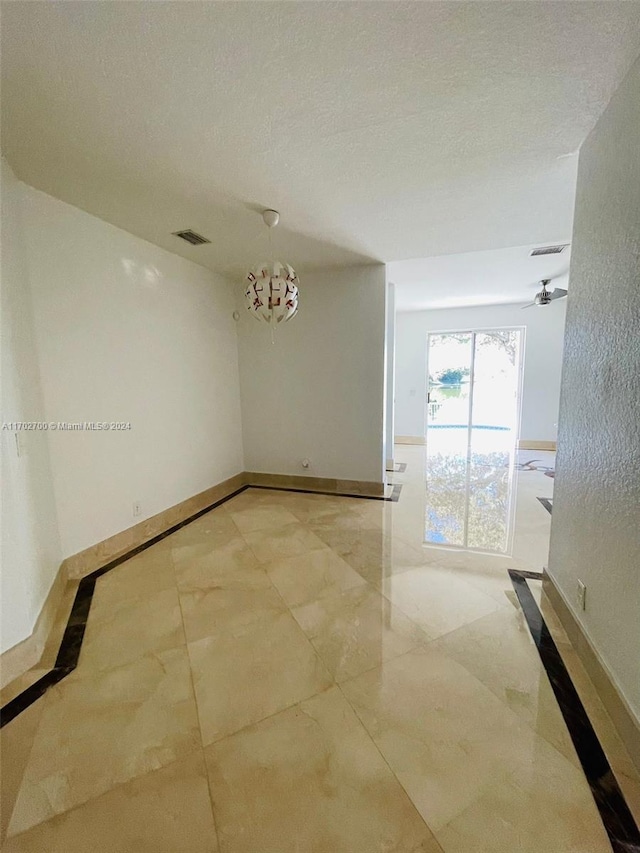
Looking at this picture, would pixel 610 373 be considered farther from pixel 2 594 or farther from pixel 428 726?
pixel 2 594

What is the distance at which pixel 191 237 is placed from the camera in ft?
9.84

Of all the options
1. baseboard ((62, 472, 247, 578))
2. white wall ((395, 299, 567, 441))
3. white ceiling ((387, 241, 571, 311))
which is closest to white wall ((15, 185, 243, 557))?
baseboard ((62, 472, 247, 578))

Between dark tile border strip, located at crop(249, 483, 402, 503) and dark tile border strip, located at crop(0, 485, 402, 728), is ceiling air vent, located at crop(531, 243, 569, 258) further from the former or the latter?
dark tile border strip, located at crop(0, 485, 402, 728)

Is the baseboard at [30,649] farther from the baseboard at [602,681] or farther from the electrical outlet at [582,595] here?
the electrical outlet at [582,595]

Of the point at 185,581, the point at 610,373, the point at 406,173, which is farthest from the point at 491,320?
the point at 185,581

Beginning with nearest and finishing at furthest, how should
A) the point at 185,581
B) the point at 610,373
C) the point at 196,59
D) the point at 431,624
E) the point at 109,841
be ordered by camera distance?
the point at 109,841 < the point at 196,59 < the point at 610,373 < the point at 431,624 < the point at 185,581

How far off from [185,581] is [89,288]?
7.30 ft

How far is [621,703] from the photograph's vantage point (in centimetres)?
133

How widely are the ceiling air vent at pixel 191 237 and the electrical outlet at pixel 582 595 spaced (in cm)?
355

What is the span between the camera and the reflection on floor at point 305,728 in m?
Answer: 1.07

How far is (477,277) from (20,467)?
17.4 ft

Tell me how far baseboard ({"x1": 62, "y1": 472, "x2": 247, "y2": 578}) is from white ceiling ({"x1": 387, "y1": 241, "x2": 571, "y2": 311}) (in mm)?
3477

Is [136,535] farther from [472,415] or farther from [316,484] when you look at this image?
[472,415]

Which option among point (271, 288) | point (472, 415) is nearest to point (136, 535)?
point (271, 288)
